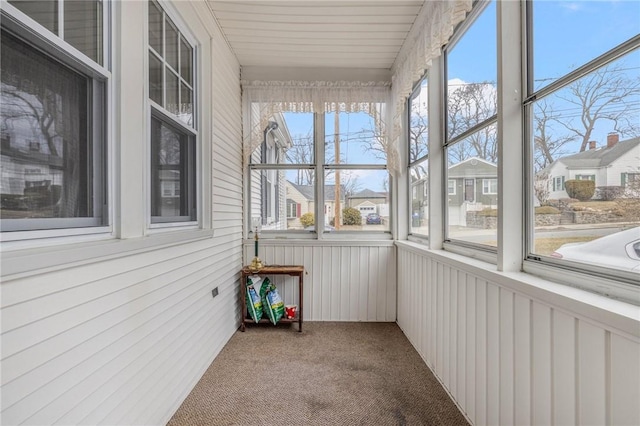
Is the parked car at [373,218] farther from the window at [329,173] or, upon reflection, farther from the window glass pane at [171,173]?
the window glass pane at [171,173]

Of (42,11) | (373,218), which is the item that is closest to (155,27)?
(42,11)

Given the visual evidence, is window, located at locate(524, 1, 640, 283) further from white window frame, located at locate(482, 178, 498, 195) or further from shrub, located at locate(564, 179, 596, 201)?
white window frame, located at locate(482, 178, 498, 195)

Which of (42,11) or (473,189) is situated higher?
(42,11)

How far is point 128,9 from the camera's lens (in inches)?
54.0

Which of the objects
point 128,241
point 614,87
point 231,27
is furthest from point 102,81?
point 614,87

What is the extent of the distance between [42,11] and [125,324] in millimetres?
1241

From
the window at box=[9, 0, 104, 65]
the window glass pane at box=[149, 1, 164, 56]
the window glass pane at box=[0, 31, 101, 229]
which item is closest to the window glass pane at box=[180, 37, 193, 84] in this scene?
the window glass pane at box=[149, 1, 164, 56]

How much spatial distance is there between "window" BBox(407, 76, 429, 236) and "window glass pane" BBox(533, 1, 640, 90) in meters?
1.25

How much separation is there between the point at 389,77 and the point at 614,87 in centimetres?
256

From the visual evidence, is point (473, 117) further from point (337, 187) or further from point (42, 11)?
point (42, 11)

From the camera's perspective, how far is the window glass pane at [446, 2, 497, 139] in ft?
5.43

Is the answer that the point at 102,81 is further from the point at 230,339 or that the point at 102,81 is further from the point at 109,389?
the point at 230,339

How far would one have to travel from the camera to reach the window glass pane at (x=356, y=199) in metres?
3.40

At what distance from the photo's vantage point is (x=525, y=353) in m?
1.21
